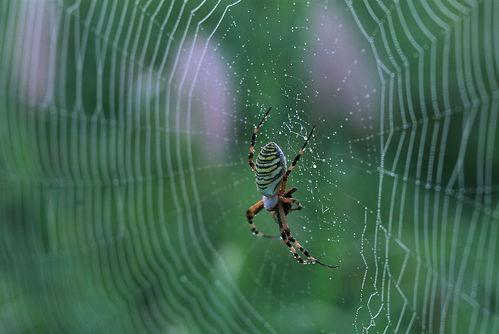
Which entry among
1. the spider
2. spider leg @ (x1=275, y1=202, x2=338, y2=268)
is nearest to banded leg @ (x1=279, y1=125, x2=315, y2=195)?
the spider

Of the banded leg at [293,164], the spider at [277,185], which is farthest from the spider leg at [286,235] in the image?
the banded leg at [293,164]

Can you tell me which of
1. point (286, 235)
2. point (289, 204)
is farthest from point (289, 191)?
point (286, 235)

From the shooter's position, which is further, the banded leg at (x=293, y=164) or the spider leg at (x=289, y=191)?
the spider leg at (x=289, y=191)

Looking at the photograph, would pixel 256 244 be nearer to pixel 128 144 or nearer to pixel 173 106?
pixel 173 106

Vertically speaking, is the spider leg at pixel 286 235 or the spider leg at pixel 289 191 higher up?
the spider leg at pixel 289 191

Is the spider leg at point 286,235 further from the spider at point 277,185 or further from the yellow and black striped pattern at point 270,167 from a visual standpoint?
the yellow and black striped pattern at point 270,167

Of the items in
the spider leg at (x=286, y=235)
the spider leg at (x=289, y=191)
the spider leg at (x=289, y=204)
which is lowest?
the spider leg at (x=286, y=235)

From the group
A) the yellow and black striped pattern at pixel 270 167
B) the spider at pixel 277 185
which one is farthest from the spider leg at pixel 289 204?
the yellow and black striped pattern at pixel 270 167
